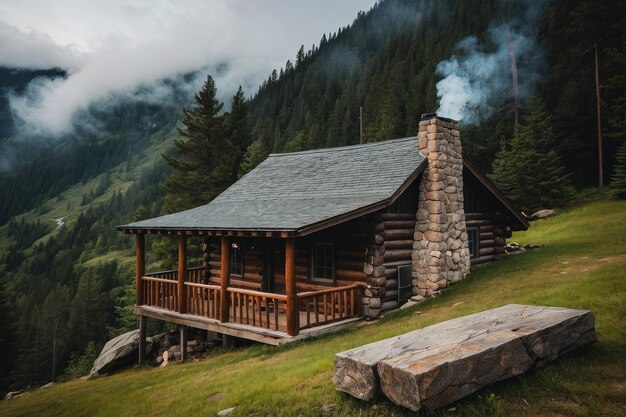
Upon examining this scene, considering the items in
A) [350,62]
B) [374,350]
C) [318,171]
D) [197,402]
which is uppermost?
[350,62]

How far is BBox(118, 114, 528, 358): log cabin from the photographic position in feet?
40.1

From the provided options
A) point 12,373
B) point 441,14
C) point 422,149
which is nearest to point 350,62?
point 441,14

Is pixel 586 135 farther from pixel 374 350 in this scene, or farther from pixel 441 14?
pixel 441 14

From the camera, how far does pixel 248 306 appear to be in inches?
531

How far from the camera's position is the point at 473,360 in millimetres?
4949

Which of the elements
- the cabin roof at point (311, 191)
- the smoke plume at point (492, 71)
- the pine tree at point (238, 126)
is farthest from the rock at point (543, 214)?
the pine tree at point (238, 126)

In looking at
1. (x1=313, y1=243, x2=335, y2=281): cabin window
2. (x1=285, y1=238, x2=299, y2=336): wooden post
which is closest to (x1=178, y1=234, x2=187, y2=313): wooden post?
(x1=313, y1=243, x2=335, y2=281): cabin window

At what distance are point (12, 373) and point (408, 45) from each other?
289ft

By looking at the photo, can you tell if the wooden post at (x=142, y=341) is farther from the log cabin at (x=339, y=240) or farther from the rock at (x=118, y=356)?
the rock at (x=118, y=356)

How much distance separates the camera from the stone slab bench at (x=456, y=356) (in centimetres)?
472

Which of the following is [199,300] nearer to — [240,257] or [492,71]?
[240,257]

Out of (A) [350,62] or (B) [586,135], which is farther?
(A) [350,62]

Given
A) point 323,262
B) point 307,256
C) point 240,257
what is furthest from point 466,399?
point 240,257

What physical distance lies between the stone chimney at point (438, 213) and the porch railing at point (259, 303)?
9.04 ft
